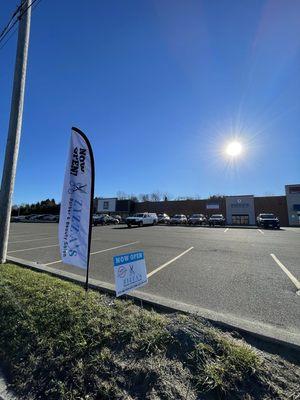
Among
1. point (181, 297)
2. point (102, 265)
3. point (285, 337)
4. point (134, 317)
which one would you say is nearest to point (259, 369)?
point (285, 337)

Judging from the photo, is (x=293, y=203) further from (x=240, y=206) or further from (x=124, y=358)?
(x=124, y=358)

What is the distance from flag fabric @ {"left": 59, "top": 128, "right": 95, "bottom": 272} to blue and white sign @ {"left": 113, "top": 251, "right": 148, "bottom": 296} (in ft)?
2.88

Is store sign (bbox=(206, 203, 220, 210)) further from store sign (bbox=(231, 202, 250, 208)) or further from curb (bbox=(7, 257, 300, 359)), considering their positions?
curb (bbox=(7, 257, 300, 359))

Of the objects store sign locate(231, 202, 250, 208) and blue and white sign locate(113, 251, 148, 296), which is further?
store sign locate(231, 202, 250, 208)

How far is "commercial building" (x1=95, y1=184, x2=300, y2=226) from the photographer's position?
43656 millimetres

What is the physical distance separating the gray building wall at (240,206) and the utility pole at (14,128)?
45650 millimetres

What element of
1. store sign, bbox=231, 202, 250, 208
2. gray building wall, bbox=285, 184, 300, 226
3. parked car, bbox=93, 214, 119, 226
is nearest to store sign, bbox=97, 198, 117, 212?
parked car, bbox=93, 214, 119, 226

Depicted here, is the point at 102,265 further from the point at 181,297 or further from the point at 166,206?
the point at 166,206

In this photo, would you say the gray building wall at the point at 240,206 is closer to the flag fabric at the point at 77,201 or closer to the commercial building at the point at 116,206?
the commercial building at the point at 116,206

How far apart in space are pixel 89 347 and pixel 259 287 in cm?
406

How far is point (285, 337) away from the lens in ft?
9.77

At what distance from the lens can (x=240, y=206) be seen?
4788 cm

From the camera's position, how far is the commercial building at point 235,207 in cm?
4366

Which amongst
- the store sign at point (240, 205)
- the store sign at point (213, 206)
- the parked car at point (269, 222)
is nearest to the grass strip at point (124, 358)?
the parked car at point (269, 222)
